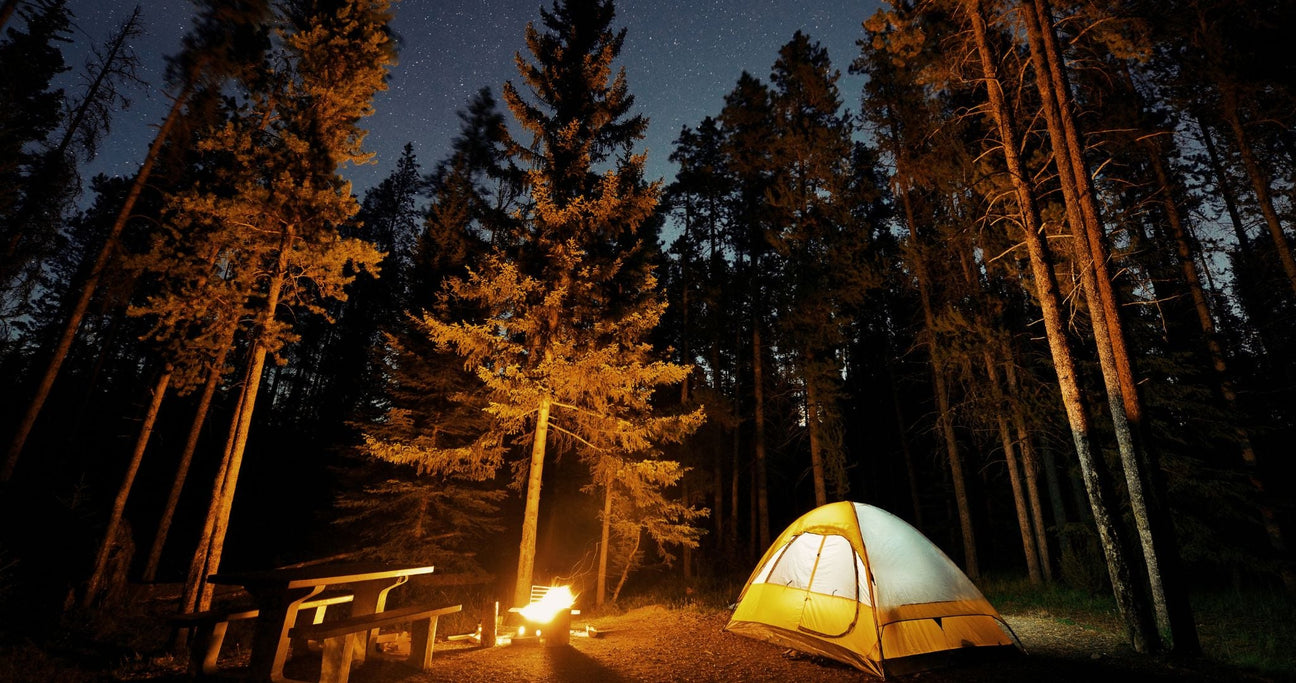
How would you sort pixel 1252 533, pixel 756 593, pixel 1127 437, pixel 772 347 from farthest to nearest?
pixel 1252 533, pixel 772 347, pixel 756 593, pixel 1127 437

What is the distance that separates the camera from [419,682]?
5.68 m

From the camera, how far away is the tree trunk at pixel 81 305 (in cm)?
1114

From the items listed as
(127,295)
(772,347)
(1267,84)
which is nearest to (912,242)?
(772,347)

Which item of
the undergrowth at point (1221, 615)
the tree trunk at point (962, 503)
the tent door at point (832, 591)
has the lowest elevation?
the undergrowth at point (1221, 615)

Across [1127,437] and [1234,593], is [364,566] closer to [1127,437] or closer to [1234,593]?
[1127,437]

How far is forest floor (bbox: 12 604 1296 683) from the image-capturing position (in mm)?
5777

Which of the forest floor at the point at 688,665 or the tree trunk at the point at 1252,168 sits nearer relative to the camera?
the forest floor at the point at 688,665

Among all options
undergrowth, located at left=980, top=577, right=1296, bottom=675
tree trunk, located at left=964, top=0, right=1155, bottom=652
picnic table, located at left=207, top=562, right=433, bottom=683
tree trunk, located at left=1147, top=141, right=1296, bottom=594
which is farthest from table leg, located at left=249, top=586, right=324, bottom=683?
tree trunk, located at left=1147, top=141, right=1296, bottom=594

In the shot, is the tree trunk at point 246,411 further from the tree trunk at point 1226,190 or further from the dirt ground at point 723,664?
the tree trunk at point 1226,190

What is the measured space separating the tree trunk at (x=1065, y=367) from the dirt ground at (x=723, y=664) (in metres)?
0.73

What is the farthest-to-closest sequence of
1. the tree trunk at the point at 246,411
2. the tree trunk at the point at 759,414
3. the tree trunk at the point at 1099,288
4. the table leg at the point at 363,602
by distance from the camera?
1. the tree trunk at the point at 759,414
2. the tree trunk at the point at 246,411
3. the tree trunk at the point at 1099,288
4. the table leg at the point at 363,602

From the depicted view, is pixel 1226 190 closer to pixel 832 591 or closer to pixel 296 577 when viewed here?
pixel 832 591

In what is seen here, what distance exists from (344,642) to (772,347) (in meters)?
14.6

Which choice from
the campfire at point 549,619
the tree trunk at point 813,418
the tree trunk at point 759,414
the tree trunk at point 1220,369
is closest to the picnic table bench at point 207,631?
the campfire at point 549,619
